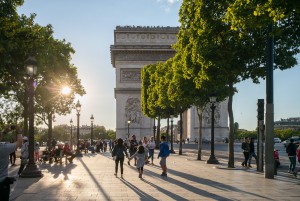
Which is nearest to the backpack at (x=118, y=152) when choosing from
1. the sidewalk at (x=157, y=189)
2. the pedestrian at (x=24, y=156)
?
the sidewalk at (x=157, y=189)

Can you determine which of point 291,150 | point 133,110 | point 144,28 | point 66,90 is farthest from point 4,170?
point 144,28

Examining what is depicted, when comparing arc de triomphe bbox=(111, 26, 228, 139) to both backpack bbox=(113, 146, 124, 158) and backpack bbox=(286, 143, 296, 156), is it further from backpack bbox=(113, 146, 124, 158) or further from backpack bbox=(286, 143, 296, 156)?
backpack bbox=(113, 146, 124, 158)

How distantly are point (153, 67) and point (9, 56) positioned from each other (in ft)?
109

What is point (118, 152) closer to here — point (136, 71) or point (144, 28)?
point (136, 71)

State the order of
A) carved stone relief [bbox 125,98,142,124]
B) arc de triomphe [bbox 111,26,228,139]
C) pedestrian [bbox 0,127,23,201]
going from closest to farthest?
1. pedestrian [bbox 0,127,23,201]
2. arc de triomphe [bbox 111,26,228,139]
3. carved stone relief [bbox 125,98,142,124]

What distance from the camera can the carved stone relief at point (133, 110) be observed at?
7288 centimetres

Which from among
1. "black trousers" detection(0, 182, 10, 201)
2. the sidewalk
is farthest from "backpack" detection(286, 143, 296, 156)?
"black trousers" detection(0, 182, 10, 201)

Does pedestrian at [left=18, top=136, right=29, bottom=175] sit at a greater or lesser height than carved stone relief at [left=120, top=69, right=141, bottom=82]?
lesser

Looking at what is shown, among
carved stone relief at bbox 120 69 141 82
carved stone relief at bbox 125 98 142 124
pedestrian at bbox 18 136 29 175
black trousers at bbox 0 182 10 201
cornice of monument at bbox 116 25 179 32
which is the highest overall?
cornice of monument at bbox 116 25 179 32

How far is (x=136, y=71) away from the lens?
75188 millimetres

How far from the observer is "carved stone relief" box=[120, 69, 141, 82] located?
244 feet

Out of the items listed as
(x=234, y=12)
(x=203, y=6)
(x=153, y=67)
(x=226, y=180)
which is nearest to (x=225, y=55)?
(x=203, y=6)

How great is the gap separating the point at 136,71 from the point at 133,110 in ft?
22.6

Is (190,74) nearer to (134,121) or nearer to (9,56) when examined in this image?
(9,56)
